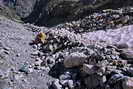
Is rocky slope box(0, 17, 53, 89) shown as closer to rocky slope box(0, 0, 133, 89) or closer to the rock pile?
rocky slope box(0, 0, 133, 89)

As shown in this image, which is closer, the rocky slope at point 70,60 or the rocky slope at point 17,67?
the rocky slope at point 70,60

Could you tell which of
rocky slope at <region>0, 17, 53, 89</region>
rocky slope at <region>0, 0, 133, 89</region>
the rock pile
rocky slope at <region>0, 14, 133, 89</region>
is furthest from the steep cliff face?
the rock pile

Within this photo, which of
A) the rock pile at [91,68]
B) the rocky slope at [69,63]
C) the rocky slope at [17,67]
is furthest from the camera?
the rocky slope at [17,67]

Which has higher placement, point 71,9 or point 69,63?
point 71,9

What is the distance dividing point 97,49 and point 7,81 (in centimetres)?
235

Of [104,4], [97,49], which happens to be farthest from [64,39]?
[104,4]

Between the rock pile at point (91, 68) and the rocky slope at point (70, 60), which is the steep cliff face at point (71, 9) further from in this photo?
the rock pile at point (91, 68)

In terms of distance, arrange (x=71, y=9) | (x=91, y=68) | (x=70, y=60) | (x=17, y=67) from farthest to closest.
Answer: (x=71, y=9) → (x=17, y=67) → (x=70, y=60) → (x=91, y=68)

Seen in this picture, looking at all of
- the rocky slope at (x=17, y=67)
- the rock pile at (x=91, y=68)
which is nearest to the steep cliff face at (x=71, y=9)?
the rocky slope at (x=17, y=67)

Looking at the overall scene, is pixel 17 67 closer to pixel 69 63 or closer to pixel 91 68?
pixel 69 63

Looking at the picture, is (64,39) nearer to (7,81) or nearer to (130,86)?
(7,81)

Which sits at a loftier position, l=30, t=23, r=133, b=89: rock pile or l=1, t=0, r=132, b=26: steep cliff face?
l=1, t=0, r=132, b=26: steep cliff face

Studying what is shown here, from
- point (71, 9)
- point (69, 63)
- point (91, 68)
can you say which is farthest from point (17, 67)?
point (71, 9)

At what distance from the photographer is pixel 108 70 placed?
6.68m
